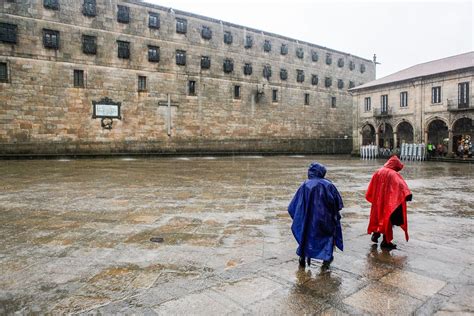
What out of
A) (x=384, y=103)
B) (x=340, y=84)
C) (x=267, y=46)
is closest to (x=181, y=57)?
(x=267, y=46)

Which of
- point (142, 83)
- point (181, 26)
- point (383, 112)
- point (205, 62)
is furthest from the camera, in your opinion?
point (383, 112)

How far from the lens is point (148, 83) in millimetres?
25062

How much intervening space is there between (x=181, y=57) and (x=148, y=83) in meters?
3.40

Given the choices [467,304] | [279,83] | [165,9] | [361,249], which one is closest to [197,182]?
[361,249]

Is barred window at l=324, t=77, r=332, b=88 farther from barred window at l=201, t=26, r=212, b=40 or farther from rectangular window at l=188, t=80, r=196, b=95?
rectangular window at l=188, t=80, r=196, b=95

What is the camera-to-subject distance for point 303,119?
33.4 meters

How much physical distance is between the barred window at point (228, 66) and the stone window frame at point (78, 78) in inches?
440

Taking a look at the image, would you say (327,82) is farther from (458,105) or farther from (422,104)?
(458,105)

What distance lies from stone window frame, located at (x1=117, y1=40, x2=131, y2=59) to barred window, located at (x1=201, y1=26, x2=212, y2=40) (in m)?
6.19

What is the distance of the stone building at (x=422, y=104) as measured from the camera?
23.4 meters

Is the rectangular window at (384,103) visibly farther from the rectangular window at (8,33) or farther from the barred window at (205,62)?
the rectangular window at (8,33)

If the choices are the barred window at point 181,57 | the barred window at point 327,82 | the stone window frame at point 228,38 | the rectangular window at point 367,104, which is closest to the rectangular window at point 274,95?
the stone window frame at point 228,38

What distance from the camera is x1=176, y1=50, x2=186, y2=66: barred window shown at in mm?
26188

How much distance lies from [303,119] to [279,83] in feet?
14.2
